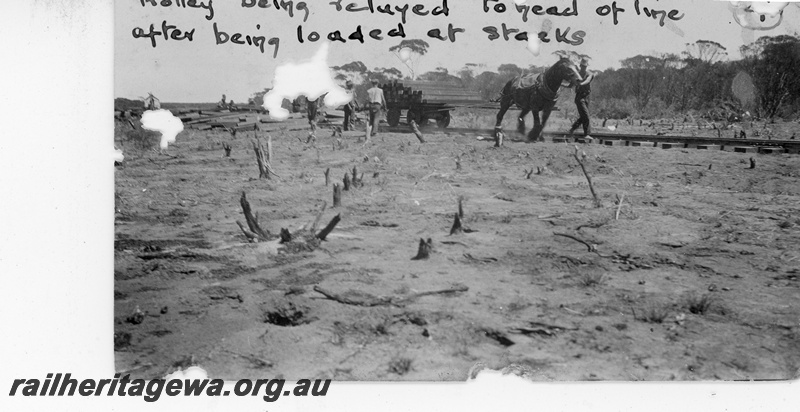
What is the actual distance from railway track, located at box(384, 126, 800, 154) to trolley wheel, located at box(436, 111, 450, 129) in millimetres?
37

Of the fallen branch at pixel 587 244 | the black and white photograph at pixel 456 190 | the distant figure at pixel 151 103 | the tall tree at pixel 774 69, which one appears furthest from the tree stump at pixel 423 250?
the tall tree at pixel 774 69

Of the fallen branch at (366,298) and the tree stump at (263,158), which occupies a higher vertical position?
the tree stump at (263,158)

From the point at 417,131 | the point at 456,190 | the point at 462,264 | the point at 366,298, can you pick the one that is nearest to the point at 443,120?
the point at 417,131

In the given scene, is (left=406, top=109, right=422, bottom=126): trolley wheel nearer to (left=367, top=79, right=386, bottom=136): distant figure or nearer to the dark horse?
(left=367, top=79, right=386, bottom=136): distant figure

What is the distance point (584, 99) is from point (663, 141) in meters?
0.96

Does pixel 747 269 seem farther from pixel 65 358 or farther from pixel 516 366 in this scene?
pixel 65 358

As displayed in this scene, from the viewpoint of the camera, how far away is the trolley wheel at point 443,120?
5.64 meters

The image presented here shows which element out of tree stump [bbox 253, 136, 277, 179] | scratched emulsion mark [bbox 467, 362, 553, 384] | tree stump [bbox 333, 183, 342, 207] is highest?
tree stump [bbox 253, 136, 277, 179]

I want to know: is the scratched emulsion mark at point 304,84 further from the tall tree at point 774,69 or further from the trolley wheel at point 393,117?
the tall tree at point 774,69

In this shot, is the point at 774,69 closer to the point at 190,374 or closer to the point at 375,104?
the point at 375,104

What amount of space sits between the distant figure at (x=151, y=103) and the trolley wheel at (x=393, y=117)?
6.18ft

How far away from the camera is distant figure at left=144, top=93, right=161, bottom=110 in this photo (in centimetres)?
493

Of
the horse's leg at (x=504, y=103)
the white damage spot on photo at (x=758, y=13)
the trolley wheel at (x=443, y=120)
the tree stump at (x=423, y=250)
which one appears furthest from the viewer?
the trolley wheel at (x=443, y=120)

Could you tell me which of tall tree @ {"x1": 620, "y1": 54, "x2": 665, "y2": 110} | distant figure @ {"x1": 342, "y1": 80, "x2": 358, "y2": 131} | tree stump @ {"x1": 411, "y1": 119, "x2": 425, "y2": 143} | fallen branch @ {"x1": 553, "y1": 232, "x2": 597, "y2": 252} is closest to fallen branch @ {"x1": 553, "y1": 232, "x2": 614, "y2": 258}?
fallen branch @ {"x1": 553, "y1": 232, "x2": 597, "y2": 252}
